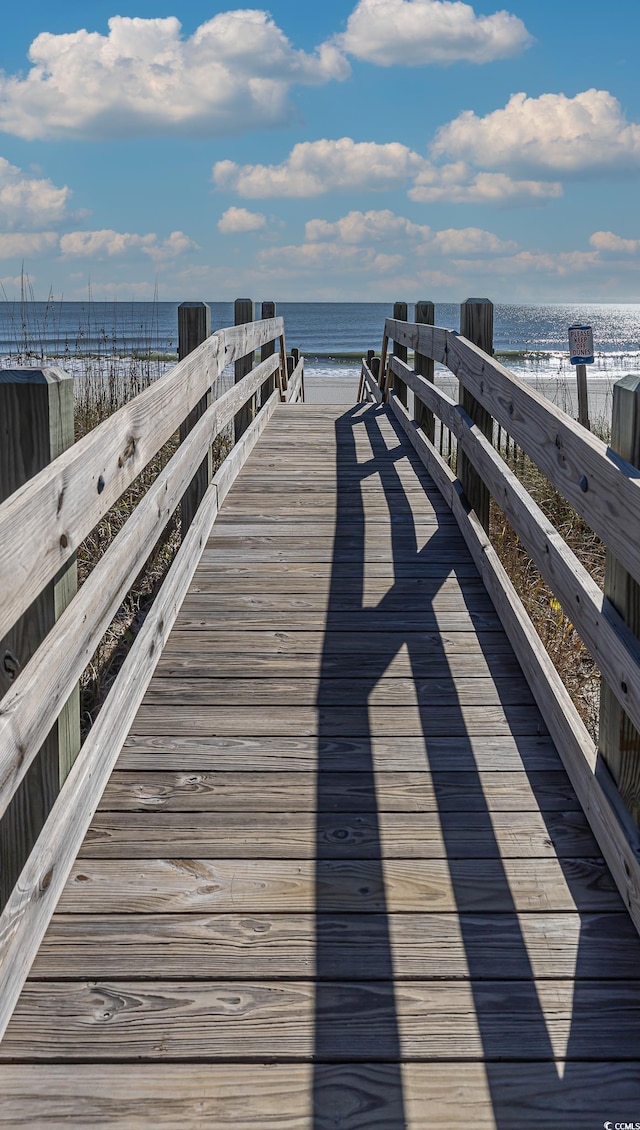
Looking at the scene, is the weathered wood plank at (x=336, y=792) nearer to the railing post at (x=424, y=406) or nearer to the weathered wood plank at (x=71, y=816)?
the weathered wood plank at (x=71, y=816)

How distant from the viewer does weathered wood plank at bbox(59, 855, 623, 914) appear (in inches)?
80.4

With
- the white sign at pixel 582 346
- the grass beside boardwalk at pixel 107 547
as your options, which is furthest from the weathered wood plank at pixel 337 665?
the white sign at pixel 582 346

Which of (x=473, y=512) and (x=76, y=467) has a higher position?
(x=76, y=467)

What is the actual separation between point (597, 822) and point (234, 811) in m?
0.92

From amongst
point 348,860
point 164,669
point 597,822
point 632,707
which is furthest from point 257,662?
point 632,707

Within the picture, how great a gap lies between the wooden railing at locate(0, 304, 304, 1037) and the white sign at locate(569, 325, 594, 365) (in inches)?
205

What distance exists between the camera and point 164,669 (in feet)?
10.6

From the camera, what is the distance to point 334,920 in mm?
1992

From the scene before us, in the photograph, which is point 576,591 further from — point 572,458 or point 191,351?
point 191,351

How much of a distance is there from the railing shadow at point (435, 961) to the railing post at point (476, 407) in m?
1.33

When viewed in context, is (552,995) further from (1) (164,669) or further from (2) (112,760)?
(1) (164,669)

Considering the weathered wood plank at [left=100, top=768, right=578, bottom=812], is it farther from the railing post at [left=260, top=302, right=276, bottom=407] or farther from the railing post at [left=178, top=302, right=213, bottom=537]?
the railing post at [left=260, top=302, right=276, bottom=407]

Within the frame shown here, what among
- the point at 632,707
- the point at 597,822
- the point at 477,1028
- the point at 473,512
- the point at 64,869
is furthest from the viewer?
the point at 473,512

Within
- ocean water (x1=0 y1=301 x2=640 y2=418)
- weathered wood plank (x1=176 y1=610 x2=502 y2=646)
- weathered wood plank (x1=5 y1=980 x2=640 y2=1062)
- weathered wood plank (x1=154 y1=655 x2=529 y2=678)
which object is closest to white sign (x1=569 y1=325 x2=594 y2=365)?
ocean water (x1=0 y1=301 x2=640 y2=418)
